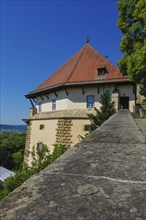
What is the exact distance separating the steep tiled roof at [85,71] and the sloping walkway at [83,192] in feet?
60.7

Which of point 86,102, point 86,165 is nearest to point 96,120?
point 86,102

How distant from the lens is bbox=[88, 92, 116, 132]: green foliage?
16595 mm

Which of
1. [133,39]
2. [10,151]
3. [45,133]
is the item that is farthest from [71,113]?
[10,151]

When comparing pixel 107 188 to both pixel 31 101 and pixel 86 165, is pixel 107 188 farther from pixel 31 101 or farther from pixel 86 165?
pixel 31 101

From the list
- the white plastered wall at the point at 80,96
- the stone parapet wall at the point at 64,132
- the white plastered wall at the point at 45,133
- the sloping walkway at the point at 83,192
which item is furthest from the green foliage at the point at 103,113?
the sloping walkway at the point at 83,192

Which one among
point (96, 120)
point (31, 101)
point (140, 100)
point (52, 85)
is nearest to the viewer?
point (96, 120)

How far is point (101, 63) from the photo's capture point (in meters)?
22.8

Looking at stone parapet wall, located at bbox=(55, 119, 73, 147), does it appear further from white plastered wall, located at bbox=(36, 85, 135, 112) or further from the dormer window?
the dormer window

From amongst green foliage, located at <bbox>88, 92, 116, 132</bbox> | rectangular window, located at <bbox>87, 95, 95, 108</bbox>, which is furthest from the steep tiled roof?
green foliage, located at <bbox>88, 92, 116, 132</bbox>

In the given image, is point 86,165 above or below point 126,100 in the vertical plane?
below

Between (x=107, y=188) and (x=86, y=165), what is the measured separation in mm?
396

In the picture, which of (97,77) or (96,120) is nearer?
(96,120)

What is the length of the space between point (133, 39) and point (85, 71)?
7652 mm

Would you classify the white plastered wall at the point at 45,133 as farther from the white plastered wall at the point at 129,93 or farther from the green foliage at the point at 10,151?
the green foliage at the point at 10,151
